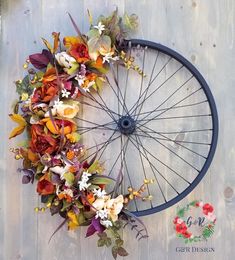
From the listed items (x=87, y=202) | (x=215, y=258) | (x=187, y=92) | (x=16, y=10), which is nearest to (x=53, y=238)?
(x=87, y=202)

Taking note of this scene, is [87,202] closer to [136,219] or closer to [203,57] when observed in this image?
[136,219]

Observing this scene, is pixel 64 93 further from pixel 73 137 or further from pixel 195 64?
pixel 195 64

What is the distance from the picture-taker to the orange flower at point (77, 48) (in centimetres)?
137

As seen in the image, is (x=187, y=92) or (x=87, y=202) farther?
(x=187, y=92)

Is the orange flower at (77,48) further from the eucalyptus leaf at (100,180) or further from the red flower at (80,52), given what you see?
the eucalyptus leaf at (100,180)

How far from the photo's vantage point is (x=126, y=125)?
1.40 metres

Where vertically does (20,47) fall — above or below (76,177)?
above

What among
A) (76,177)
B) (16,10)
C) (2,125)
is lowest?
(76,177)

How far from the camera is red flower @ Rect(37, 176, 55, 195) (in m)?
1.37

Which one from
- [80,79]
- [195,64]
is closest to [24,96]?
[80,79]

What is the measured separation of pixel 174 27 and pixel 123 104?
0.28 meters

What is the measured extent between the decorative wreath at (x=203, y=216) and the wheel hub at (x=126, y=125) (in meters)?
0.29

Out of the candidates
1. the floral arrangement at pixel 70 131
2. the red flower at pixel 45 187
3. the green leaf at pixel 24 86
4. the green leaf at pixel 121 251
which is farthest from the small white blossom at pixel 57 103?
the green leaf at pixel 121 251

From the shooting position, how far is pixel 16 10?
1494 millimetres
